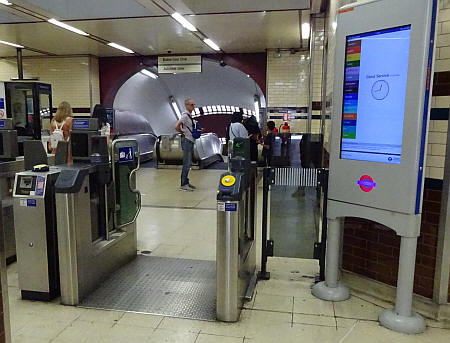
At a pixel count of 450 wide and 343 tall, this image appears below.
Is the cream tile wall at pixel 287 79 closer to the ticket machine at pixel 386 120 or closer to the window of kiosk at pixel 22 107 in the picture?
the window of kiosk at pixel 22 107

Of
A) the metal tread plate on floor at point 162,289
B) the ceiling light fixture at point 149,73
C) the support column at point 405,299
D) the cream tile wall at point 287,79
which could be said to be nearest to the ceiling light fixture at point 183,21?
the cream tile wall at point 287,79

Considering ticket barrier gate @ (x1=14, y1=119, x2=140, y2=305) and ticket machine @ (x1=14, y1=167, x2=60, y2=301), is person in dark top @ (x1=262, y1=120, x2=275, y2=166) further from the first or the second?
ticket machine @ (x1=14, y1=167, x2=60, y2=301)

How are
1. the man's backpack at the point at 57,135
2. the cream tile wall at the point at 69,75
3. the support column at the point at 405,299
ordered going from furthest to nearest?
the cream tile wall at the point at 69,75 < the man's backpack at the point at 57,135 < the support column at the point at 405,299

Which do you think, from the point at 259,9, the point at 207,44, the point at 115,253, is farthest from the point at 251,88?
the point at 115,253

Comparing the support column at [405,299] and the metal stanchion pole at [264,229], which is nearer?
the support column at [405,299]

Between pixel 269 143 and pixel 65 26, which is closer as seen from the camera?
pixel 269 143

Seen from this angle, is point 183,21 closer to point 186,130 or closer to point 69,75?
point 186,130

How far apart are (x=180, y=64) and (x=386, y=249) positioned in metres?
8.83

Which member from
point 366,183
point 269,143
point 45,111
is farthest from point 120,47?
point 366,183

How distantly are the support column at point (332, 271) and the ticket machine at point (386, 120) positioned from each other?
4.7 inches

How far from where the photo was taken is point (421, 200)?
2.55 metres

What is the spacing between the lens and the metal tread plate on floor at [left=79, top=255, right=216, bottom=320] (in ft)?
9.55

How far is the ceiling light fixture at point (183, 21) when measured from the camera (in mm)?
6875

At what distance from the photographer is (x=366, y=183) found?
109 inches
